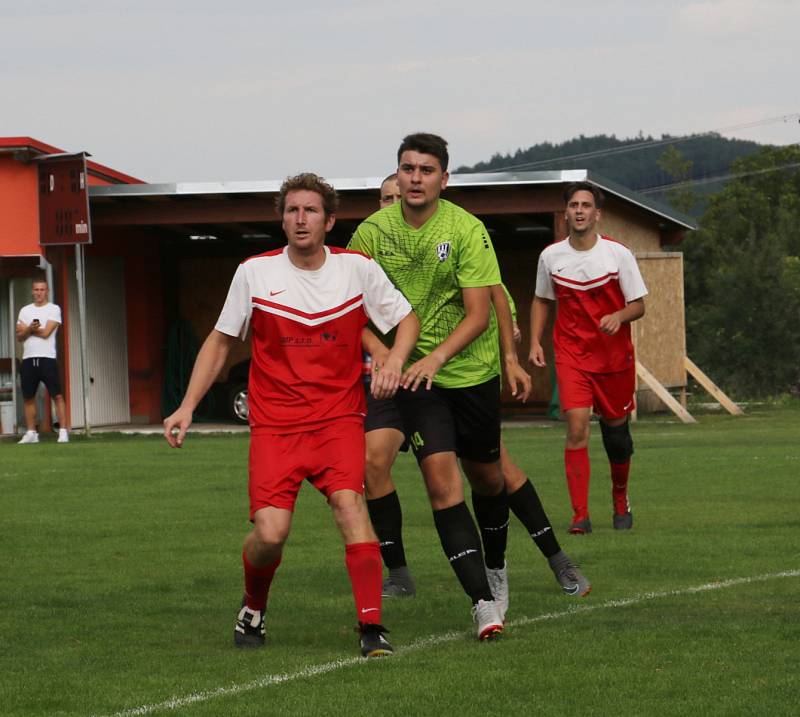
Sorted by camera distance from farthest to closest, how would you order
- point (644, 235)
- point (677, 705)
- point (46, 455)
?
1. point (644, 235)
2. point (46, 455)
3. point (677, 705)

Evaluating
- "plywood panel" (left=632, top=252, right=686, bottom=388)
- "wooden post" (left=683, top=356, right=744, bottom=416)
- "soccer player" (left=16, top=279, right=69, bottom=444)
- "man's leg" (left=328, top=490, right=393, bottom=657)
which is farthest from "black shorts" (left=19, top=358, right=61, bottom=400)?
"man's leg" (left=328, top=490, right=393, bottom=657)

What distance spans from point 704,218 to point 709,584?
72.7m

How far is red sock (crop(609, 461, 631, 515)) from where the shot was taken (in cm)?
1096

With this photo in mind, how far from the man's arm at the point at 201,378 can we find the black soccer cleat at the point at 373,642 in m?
1.01

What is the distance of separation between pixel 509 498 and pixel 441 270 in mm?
1515

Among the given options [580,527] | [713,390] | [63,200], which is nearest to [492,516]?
[580,527]

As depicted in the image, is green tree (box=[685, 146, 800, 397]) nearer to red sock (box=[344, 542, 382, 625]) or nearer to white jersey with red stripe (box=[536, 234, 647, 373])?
white jersey with red stripe (box=[536, 234, 647, 373])

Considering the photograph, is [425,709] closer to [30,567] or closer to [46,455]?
[30,567]

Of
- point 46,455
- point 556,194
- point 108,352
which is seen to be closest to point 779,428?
point 556,194

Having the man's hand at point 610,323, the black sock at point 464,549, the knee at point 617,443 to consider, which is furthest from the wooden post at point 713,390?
the black sock at point 464,549

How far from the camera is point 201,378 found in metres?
6.75

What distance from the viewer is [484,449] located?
740 centimetres

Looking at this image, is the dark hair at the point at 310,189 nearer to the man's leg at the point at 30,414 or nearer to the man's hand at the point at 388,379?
the man's hand at the point at 388,379

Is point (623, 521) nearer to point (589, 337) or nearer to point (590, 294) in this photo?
point (589, 337)
